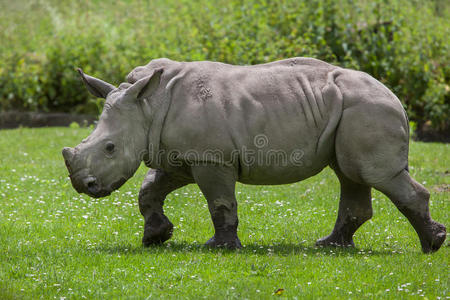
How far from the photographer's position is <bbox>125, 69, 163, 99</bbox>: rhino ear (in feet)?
22.8

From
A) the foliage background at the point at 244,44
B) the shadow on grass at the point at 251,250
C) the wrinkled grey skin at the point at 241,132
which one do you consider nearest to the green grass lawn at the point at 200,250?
the shadow on grass at the point at 251,250

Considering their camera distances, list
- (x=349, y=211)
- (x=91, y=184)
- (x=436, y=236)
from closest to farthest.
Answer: (x=91, y=184)
(x=436, y=236)
(x=349, y=211)

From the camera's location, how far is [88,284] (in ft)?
19.4

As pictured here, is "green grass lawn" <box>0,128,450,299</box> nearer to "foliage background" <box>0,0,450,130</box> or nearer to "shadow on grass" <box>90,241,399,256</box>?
"shadow on grass" <box>90,241,399,256</box>

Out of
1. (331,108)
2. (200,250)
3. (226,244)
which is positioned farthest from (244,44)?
(200,250)

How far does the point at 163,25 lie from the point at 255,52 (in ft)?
11.9

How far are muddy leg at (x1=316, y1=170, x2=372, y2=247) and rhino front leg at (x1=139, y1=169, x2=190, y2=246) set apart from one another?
1.75 metres

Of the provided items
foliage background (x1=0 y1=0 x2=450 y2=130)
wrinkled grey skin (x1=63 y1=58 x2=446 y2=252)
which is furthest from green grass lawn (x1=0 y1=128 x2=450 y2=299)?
foliage background (x1=0 y1=0 x2=450 y2=130)

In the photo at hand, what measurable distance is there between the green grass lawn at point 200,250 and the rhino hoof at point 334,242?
13 cm

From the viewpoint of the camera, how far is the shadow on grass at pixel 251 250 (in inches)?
277

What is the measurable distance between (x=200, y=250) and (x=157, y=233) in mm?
606

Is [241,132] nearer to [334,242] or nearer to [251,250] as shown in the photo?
[251,250]

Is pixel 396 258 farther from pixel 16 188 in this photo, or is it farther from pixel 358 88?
pixel 16 188

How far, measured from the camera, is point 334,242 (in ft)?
25.1
